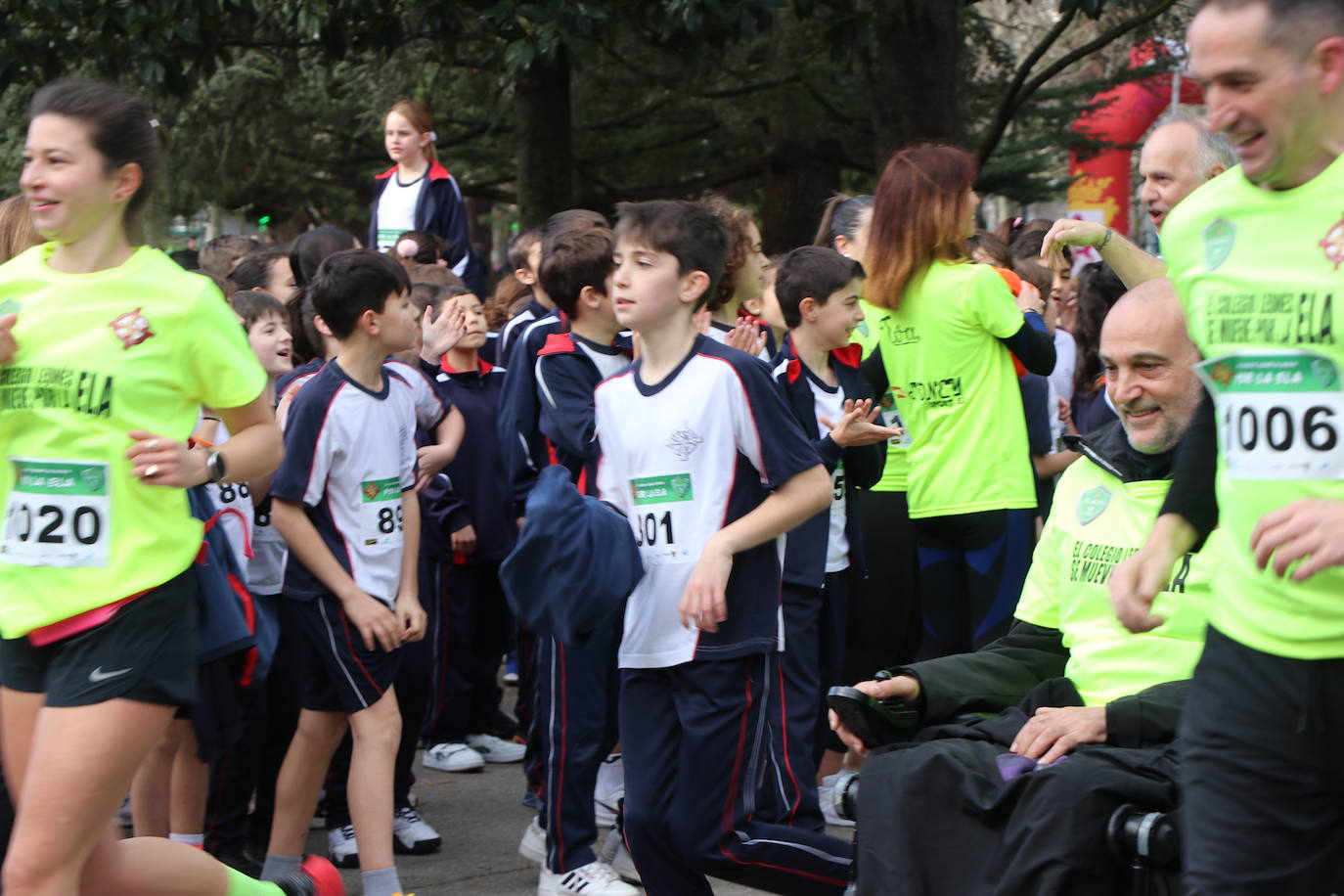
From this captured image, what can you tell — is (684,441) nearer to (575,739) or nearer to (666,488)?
(666,488)

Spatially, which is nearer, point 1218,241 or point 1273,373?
point 1273,373

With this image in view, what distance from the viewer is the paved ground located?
16.7 feet

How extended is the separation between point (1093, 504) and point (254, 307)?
2.94 m

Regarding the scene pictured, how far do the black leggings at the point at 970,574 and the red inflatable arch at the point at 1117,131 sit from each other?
924 centimetres

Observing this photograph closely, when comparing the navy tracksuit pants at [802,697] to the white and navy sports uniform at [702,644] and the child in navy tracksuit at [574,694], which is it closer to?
the white and navy sports uniform at [702,644]

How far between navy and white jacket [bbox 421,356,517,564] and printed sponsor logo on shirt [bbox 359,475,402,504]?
4.73 ft

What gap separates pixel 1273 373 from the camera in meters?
2.45

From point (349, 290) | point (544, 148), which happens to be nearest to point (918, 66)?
point (544, 148)

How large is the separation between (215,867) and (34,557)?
2.71 feet

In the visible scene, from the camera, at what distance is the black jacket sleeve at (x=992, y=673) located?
11.7 ft

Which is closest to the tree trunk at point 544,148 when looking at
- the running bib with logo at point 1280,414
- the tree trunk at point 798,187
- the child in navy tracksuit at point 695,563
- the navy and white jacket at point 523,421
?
the tree trunk at point 798,187

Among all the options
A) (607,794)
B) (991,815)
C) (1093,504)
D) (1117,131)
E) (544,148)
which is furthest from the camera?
(1117,131)

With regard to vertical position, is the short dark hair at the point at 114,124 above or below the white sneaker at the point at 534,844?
above

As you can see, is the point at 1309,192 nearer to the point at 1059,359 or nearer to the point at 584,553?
the point at 584,553
